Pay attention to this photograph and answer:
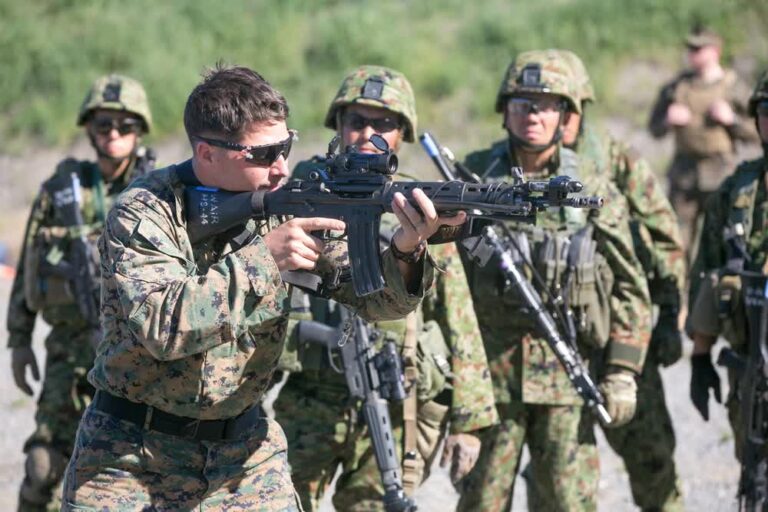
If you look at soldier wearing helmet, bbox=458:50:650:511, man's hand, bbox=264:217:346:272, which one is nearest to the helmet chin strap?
soldier wearing helmet, bbox=458:50:650:511

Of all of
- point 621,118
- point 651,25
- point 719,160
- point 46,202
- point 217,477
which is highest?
point 651,25

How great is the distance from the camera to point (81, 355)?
7184mm

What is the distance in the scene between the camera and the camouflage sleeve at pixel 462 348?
586cm

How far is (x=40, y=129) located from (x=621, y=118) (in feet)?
27.9

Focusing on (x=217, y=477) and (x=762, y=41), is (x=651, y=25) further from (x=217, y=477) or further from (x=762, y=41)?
(x=217, y=477)

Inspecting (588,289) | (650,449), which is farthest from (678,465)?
(588,289)

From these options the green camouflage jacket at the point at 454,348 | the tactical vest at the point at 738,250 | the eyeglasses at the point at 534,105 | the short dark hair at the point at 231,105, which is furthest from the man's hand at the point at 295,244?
the tactical vest at the point at 738,250

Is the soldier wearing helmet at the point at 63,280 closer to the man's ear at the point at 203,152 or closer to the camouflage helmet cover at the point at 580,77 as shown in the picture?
the camouflage helmet cover at the point at 580,77

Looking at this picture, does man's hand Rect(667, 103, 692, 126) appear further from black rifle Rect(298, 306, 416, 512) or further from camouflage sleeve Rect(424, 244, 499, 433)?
black rifle Rect(298, 306, 416, 512)

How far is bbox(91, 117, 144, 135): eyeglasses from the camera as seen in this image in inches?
295

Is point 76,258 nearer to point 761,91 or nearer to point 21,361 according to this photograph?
point 21,361

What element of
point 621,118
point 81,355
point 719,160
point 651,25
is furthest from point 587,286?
point 651,25

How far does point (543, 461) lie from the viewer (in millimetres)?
6539

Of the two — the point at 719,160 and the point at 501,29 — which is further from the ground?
the point at 501,29
